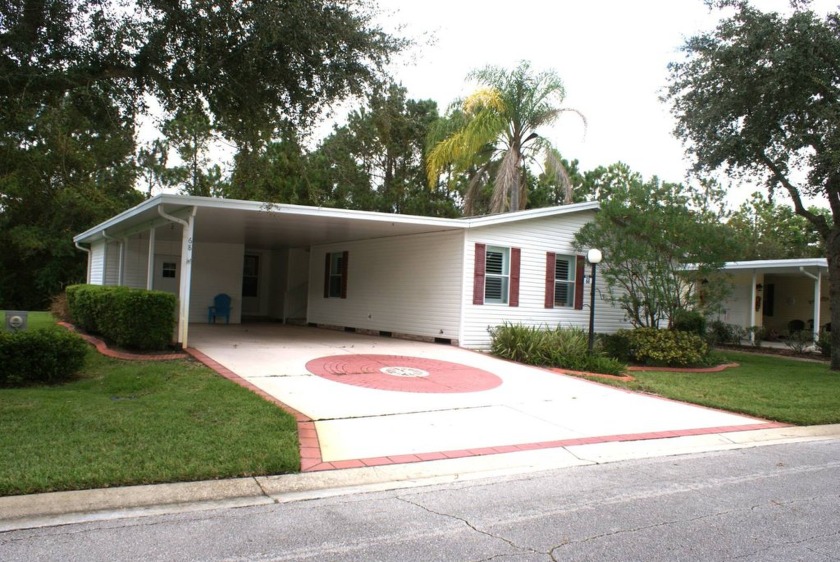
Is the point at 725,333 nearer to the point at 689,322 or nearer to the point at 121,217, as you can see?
the point at 689,322

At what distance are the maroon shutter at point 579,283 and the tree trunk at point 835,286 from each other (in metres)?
5.53

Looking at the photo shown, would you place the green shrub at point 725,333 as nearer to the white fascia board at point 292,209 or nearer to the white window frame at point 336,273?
the white fascia board at point 292,209

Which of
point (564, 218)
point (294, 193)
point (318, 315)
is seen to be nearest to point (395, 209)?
point (294, 193)

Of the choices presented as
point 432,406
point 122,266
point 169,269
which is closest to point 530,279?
point 432,406

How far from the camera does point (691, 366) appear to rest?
46.8ft

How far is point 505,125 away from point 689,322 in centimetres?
831

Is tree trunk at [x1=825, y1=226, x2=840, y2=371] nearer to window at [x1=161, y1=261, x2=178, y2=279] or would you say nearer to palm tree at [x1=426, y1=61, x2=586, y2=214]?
palm tree at [x1=426, y1=61, x2=586, y2=214]

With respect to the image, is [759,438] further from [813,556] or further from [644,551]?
[644,551]

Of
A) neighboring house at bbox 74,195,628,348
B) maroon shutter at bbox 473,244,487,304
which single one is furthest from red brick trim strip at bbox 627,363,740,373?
maroon shutter at bbox 473,244,487,304

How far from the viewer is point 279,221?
13.8 meters

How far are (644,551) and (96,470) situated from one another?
4010 mm

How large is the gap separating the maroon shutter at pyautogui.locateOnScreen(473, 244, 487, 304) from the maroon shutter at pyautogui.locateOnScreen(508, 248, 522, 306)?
855 mm

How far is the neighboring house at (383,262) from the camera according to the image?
533 inches

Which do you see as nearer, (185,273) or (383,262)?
(185,273)
